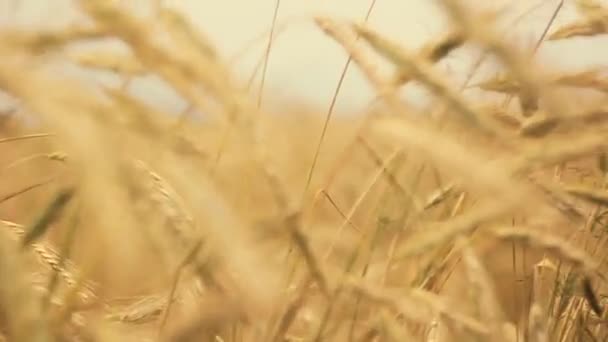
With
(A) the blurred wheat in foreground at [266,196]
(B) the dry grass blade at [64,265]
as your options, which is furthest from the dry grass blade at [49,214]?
(B) the dry grass blade at [64,265]

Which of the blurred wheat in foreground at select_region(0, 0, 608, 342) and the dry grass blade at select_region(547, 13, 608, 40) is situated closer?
the blurred wheat in foreground at select_region(0, 0, 608, 342)

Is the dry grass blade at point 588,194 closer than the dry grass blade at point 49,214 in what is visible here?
No

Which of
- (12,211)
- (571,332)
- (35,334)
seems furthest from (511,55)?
(12,211)

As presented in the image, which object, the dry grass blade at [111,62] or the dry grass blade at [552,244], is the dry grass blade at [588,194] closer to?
the dry grass blade at [552,244]

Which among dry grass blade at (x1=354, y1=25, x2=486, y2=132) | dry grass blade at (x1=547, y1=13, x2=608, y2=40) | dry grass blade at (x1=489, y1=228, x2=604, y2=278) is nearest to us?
dry grass blade at (x1=354, y1=25, x2=486, y2=132)

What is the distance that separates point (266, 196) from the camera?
73 cm

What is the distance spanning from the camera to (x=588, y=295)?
0.73m

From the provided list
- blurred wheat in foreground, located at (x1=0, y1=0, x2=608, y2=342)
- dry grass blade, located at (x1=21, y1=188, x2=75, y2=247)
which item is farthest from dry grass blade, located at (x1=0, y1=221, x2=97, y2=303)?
dry grass blade, located at (x1=21, y1=188, x2=75, y2=247)

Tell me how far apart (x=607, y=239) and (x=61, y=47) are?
628mm

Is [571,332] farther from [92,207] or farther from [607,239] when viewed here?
[92,207]

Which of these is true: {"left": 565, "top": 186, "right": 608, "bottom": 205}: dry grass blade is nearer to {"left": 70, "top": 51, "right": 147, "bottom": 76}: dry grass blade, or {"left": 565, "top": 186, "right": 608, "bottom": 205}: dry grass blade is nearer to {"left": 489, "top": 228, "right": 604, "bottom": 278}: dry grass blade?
{"left": 489, "top": 228, "right": 604, "bottom": 278}: dry grass blade

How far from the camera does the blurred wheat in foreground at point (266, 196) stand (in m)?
0.34

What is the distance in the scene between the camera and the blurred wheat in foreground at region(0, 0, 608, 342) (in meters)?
0.34

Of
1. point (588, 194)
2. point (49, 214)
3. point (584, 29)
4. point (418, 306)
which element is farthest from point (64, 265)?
point (584, 29)
